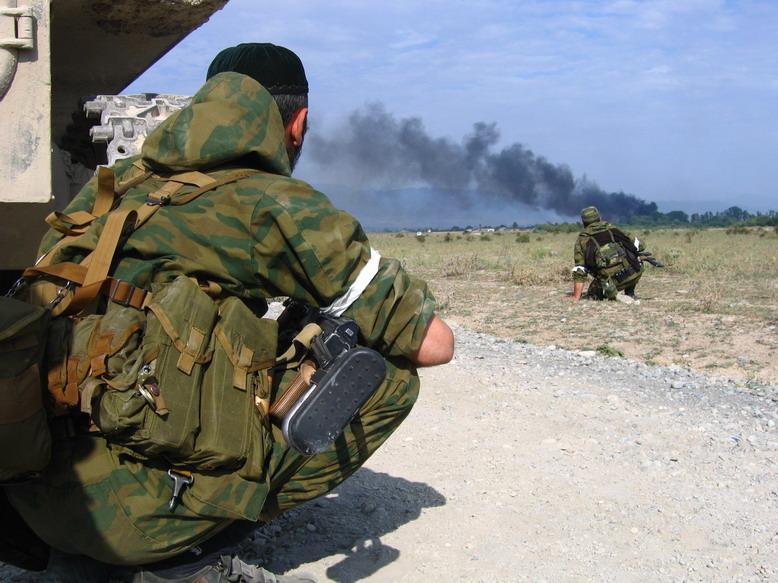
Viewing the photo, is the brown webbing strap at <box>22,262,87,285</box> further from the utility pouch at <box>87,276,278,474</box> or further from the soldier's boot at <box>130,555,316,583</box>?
the soldier's boot at <box>130,555,316,583</box>

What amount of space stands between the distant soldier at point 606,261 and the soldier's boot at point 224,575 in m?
9.95

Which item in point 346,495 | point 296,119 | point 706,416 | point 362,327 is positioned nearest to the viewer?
point 362,327

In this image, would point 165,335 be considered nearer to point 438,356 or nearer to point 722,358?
point 438,356

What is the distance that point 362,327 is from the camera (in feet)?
8.52

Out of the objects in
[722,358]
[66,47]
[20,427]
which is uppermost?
[66,47]

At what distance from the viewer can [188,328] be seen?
236 centimetres

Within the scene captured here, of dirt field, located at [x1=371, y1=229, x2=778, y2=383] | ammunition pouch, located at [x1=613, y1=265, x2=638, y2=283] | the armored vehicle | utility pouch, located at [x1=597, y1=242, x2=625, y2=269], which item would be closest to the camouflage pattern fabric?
the armored vehicle

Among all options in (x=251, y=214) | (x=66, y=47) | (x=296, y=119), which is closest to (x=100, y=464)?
(x=251, y=214)

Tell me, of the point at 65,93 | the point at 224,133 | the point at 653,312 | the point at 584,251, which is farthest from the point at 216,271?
the point at 584,251

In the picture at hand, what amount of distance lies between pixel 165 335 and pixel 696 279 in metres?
14.3

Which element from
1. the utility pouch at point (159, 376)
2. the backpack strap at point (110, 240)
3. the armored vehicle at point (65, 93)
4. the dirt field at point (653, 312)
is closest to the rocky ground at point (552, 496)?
the utility pouch at point (159, 376)

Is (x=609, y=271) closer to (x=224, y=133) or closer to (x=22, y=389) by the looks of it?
(x=224, y=133)

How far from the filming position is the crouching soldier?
2.30 m

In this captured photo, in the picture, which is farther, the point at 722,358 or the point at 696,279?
the point at 696,279
